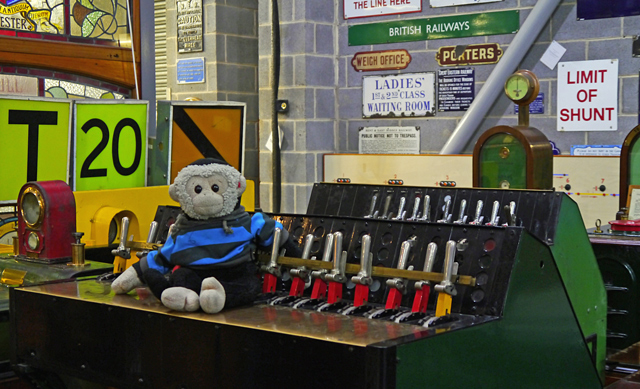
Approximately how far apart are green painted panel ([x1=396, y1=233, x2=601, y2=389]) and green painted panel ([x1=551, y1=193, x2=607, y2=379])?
0.89 ft

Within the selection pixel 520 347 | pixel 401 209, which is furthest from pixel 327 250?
pixel 401 209

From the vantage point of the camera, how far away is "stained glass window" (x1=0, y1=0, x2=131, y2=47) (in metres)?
4.54

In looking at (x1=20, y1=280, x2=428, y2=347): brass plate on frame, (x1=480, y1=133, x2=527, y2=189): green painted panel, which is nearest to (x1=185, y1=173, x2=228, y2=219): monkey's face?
(x1=20, y1=280, x2=428, y2=347): brass plate on frame

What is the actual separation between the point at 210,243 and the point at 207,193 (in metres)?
0.14

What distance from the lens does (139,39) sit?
5.03 meters

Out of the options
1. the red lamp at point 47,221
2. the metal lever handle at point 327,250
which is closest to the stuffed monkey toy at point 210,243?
the metal lever handle at point 327,250

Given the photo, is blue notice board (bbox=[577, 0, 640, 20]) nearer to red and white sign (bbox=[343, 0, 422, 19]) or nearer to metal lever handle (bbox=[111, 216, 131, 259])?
red and white sign (bbox=[343, 0, 422, 19])

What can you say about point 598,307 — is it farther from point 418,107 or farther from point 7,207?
point 418,107

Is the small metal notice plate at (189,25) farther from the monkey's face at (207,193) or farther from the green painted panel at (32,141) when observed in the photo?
the monkey's face at (207,193)

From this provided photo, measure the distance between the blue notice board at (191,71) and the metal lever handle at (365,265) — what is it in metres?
5.58

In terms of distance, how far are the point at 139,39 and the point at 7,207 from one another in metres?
1.47

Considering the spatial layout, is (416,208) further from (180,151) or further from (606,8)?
(606,8)

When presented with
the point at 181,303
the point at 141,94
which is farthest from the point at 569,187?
the point at 181,303

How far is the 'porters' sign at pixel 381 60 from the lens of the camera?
6820 millimetres
